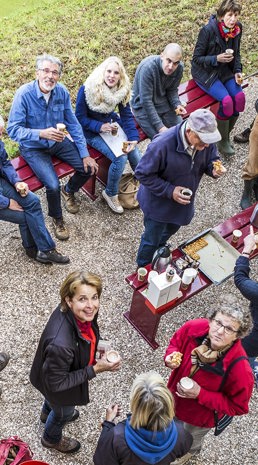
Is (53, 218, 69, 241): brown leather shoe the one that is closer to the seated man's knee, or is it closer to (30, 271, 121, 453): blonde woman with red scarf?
(30, 271, 121, 453): blonde woman with red scarf

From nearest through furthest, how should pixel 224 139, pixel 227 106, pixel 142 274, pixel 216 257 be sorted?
pixel 142 274 → pixel 216 257 → pixel 227 106 → pixel 224 139

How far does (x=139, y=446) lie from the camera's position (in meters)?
2.71

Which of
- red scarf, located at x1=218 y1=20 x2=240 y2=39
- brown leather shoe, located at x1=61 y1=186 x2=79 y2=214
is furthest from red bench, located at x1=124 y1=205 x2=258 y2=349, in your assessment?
red scarf, located at x1=218 y1=20 x2=240 y2=39

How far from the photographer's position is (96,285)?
3344mm

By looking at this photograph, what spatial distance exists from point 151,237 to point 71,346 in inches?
83.3

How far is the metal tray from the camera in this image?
4930mm

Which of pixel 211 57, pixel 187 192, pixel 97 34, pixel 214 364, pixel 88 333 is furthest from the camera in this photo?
pixel 97 34

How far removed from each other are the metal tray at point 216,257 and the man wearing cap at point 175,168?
36cm

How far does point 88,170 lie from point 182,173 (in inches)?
57.7

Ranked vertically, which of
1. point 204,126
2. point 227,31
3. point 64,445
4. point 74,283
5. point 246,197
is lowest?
point 64,445

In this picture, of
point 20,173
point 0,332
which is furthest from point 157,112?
point 0,332

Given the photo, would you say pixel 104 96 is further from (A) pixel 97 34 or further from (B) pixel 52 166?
(A) pixel 97 34

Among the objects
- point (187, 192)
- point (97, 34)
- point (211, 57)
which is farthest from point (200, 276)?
point (97, 34)

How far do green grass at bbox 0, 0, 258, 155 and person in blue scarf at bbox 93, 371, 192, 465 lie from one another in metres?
5.98
